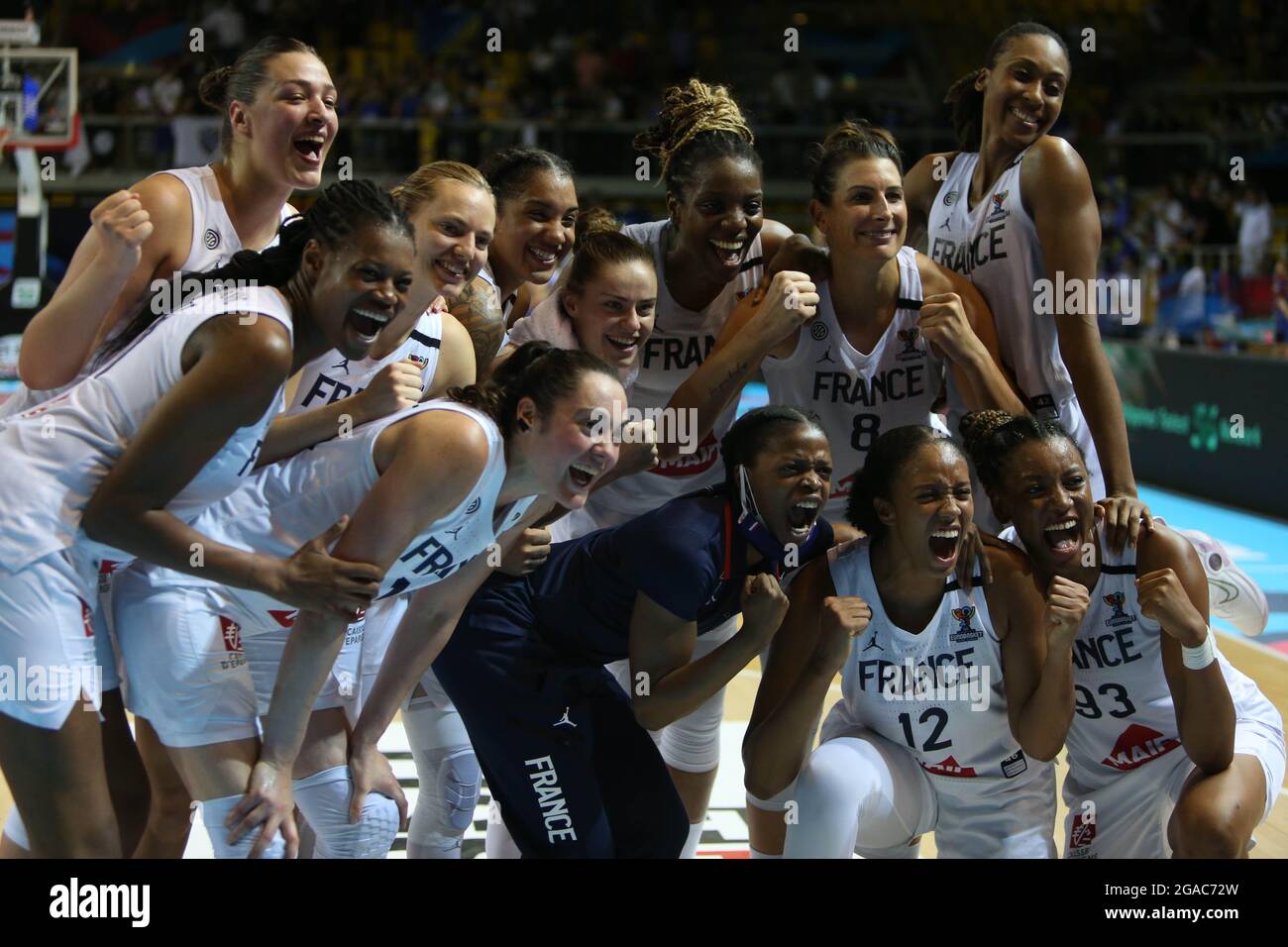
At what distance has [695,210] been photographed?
12.9ft

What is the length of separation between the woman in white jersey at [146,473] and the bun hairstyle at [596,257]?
3.01ft

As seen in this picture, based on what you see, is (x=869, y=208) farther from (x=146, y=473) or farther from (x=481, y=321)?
(x=146, y=473)

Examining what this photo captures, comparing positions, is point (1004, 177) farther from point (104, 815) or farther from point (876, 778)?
point (104, 815)

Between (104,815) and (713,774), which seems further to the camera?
(713,774)

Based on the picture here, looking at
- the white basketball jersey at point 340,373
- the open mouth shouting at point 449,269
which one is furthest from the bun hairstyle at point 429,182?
the white basketball jersey at point 340,373

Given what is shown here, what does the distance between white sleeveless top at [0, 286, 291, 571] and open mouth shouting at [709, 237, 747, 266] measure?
144cm

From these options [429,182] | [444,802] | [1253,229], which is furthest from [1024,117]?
[1253,229]

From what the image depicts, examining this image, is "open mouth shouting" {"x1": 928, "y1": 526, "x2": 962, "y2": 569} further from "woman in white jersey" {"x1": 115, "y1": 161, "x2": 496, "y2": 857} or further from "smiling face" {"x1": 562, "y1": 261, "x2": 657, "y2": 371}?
"woman in white jersey" {"x1": 115, "y1": 161, "x2": 496, "y2": 857}

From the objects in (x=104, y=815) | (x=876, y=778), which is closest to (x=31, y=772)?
(x=104, y=815)

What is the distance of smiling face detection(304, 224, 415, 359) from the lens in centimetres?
293

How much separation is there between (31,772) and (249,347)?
0.98 meters

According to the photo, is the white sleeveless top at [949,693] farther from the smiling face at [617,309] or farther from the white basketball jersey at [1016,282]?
the smiling face at [617,309]

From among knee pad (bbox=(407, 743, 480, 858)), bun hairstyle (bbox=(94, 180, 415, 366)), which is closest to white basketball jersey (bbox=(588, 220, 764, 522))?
knee pad (bbox=(407, 743, 480, 858))

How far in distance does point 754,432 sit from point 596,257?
0.74 metres
